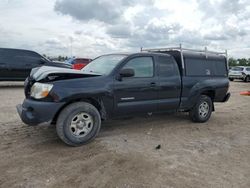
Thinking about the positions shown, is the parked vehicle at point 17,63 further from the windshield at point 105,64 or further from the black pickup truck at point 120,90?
the black pickup truck at point 120,90

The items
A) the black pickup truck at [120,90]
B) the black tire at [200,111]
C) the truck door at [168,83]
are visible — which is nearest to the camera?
the black pickup truck at [120,90]

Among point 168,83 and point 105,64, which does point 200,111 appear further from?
point 105,64

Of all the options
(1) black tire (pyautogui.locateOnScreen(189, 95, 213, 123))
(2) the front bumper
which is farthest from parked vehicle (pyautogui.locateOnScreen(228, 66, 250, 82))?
(2) the front bumper

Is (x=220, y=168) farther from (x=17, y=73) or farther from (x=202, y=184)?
(x=17, y=73)

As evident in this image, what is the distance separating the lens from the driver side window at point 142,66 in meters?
5.77

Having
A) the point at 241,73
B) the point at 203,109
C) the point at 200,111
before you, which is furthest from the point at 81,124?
the point at 241,73

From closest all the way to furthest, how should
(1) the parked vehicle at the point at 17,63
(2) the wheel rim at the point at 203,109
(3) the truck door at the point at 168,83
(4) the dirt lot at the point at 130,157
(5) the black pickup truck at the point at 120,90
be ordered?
(4) the dirt lot at the point at 130,157 → (5) the black pickup truck at the point at 120,90 → (3) the truck door at the point at 168,83 → (2) the wheel rim at the point at 203,109 → (1) the parked vehicle at the point at 17,63

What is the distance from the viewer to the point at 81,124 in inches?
199

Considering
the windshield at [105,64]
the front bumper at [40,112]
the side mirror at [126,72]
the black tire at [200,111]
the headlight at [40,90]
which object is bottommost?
the black tire at [200,111]

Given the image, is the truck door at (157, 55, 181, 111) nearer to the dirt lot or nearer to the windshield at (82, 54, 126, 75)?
the dirt lot

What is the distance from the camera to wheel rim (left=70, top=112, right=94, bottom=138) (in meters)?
4.96

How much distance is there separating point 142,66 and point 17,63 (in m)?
9.48

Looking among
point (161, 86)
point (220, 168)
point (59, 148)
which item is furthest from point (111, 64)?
point (220, 168)

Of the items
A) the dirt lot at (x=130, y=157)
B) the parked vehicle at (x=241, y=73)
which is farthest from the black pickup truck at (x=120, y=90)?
the parked vehicle at (x=241, y=73)
